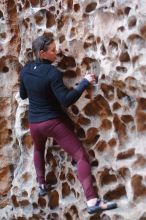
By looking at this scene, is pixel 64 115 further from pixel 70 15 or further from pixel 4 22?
pixel 4 22

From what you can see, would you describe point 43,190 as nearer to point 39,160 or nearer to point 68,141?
point 39,160

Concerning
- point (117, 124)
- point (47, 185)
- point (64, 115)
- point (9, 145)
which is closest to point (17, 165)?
point (9, 145)

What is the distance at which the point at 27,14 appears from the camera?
4.06m

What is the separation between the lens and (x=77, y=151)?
12.1ft

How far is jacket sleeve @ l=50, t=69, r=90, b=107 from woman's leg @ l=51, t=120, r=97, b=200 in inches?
9.3

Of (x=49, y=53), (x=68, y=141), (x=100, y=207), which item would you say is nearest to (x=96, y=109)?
(x=68, y=141)

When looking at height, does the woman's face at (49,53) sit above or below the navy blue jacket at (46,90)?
above

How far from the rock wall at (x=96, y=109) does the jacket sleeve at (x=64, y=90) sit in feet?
0.65

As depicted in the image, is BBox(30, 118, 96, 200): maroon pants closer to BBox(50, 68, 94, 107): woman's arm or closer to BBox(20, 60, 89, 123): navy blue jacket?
BBox(20, 60, 89, 123): navy blue jacket

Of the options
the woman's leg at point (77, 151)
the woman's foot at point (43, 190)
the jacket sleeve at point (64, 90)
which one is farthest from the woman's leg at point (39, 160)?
the jacket sleeve at point (64, 90)

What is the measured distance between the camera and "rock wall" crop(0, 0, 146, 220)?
346 centimetres

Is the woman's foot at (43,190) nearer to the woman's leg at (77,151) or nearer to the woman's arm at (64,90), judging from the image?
the woman's leg at (77,151)

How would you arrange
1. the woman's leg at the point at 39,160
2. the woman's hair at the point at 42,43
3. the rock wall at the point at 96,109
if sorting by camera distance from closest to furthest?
the rock wall at the point at 96,109 → the woman's hair at the point at 42,43 → the woman's leg at the point at 39,160

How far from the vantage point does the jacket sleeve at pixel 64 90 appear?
3.46 metres
